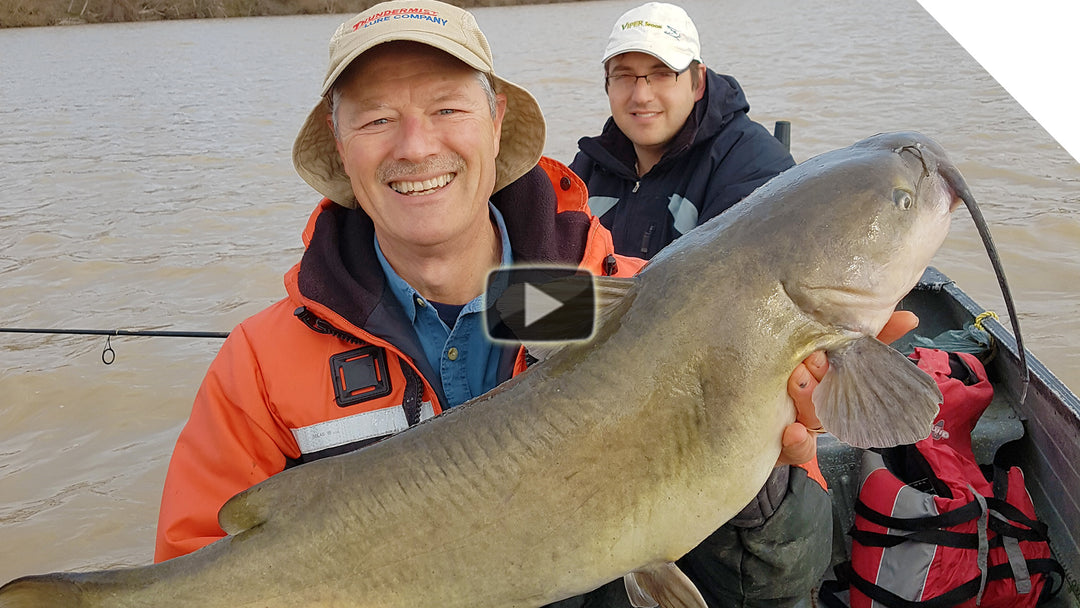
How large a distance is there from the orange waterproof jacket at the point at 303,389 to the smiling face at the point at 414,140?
241 millimetres

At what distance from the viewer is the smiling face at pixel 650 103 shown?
4484mm

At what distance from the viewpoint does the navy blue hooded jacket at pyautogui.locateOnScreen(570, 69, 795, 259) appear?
4.32m

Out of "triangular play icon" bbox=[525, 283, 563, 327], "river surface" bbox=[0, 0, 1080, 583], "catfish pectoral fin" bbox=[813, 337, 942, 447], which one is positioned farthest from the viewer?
"river surface" bbox=[0, 0, 1080, 583]

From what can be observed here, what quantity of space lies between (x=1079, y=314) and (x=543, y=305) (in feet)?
18.0

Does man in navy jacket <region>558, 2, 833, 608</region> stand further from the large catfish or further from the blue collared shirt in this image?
the large catfish

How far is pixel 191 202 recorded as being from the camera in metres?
9.95

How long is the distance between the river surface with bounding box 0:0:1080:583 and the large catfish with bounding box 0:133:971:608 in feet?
10.1

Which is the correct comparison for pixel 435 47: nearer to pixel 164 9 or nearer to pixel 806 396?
pixel 806 396

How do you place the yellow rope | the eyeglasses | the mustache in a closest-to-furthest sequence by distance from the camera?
the mustache, the yellow rope, the eyeglasses

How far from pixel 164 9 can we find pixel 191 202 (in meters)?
30.7

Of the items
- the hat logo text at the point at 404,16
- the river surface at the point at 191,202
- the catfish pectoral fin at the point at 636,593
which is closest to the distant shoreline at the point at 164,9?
the river surface at the point at 191,202

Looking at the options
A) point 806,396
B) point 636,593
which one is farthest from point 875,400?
point 636,593
